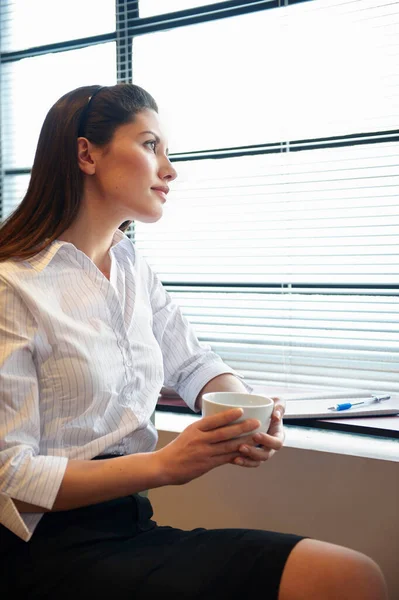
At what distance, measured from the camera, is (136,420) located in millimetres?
1231

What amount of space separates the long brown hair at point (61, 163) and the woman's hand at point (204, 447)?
1.65 ft

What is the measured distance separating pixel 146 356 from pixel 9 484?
433mm

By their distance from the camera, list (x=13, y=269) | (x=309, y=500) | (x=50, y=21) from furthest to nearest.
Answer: (x=50, y=21), (x=309, y=500), (x=13, y=269)

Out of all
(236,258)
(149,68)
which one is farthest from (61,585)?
(149,68)

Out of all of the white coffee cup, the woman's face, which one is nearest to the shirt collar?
the woman's face

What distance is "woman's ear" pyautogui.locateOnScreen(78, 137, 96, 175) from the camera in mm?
1347

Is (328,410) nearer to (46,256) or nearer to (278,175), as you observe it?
(46,256)

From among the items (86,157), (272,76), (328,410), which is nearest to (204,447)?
(328,410)

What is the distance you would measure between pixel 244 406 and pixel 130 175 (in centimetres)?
63

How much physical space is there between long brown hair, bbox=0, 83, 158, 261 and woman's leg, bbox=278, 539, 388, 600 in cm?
76

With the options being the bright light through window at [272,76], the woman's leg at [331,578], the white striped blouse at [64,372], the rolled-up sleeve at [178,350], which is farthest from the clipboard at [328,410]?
the bright light through window at [272,76]

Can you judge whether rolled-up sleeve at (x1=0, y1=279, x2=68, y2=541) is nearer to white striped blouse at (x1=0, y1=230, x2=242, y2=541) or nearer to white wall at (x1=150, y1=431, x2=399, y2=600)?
white striped blouse at (x1=0, y1=230, x2=242, y2=541)

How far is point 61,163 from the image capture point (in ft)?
4.33

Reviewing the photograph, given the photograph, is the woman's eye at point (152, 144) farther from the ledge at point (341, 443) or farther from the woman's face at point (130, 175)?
the ledge at point (341, 443)
